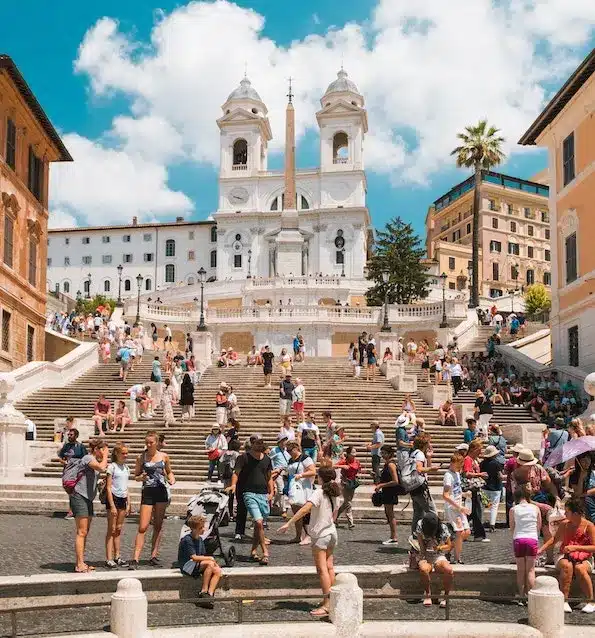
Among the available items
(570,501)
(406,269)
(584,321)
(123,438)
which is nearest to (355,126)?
(406,269)

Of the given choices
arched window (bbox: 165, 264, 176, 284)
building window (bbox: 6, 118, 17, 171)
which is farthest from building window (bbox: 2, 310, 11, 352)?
arched window (bbox: 165, 264, 176, 284)

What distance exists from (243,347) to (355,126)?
5482 centimetres

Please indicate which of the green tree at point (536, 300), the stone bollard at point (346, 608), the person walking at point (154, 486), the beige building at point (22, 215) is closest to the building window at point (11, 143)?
the beige building at point (22, 215)

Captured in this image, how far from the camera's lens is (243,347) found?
49312 mm

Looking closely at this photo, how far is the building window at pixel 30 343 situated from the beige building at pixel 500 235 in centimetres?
6858

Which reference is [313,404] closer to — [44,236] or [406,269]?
[44,236]

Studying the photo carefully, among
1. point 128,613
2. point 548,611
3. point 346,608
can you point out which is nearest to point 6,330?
point 128,613

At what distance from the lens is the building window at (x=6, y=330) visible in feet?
102

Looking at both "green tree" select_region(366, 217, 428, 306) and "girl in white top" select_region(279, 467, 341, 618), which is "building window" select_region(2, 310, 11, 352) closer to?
"girl in white top" select_region(279, 467, 341, 618)

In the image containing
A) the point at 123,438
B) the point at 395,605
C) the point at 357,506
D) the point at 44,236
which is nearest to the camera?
the point at 395,605

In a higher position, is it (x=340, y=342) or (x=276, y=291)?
(x=276, y=291)

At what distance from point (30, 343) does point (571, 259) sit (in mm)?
20773

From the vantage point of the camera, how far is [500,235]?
10400 centimetres

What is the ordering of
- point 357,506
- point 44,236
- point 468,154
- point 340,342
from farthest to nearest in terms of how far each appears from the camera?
point 468,154, point 340,342, point 44,236, point 357,506
